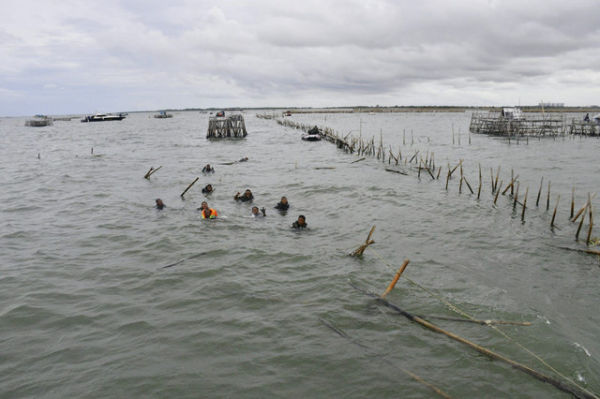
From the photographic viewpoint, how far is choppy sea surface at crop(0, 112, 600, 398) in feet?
22.6

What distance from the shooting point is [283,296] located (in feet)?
32.5

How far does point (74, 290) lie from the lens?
10.3m

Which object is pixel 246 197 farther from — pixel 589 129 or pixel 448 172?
pixel 589 129

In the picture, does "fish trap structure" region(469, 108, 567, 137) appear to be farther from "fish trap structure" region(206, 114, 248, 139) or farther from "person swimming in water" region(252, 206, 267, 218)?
"person swimming in water" region(252, 206, 267, 218)

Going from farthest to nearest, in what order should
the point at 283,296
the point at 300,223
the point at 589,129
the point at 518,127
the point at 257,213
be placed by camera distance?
the point at 589,129
the point at 518,127
the point at 257,213
the point at 300,223
the point at 283,296

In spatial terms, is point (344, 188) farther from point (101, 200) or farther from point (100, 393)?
point (100, 393)

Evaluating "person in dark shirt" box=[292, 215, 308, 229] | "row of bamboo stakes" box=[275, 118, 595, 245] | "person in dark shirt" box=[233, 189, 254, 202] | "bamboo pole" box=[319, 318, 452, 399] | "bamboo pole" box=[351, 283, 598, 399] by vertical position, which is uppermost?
"row of bamboo stakes" box=[275, 118, 595, 245]

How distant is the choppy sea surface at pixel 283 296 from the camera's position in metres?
6.89

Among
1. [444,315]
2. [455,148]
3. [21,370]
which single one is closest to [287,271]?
[444,315]

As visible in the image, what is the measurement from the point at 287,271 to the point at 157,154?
113 feet

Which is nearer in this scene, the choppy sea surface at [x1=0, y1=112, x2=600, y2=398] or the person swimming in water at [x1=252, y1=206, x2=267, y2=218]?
the choppy sea surface at [x1=0, y1=112, x2=600, y2=398]

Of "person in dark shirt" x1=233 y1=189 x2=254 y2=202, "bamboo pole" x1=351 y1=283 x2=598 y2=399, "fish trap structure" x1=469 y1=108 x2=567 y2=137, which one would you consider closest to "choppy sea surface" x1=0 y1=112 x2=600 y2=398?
"bamboo pole" x1=351 y1=283 x2=598 y2=399

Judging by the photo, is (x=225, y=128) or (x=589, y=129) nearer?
(x=589, y=129)

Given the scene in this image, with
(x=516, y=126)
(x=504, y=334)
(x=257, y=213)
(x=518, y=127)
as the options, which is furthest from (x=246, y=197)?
(x=516, y=126)
